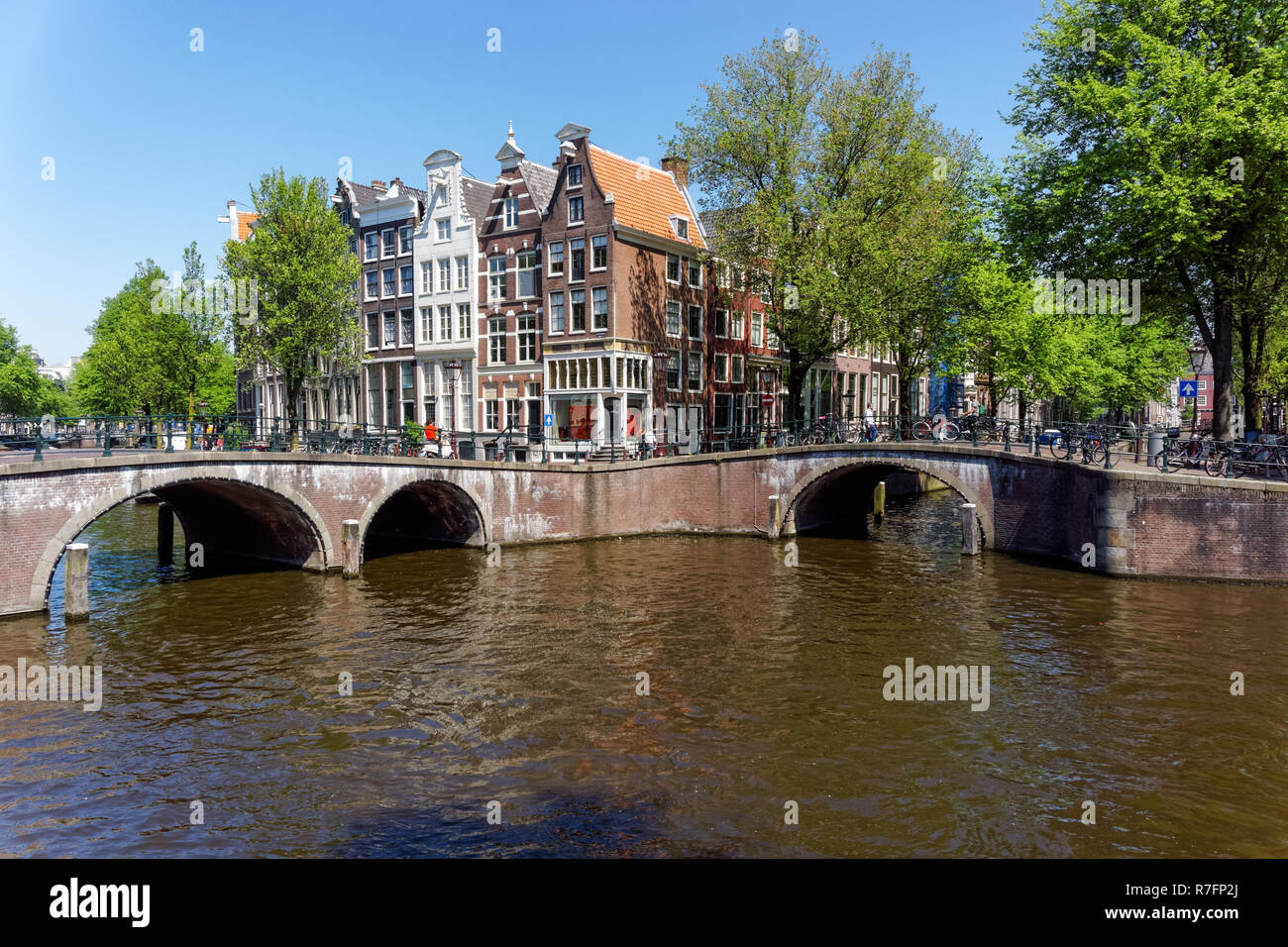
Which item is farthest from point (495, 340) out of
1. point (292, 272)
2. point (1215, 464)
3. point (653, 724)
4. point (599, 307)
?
point (653, 724)

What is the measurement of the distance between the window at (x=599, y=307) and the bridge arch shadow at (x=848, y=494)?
13245 mm

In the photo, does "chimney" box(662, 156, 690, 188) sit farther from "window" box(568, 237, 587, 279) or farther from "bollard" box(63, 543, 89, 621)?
"bollard" box(63, 543, 89, 621)

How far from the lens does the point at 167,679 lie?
16.9 m

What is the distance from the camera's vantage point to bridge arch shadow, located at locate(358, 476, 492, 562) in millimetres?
31453

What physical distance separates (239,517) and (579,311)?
19780 millimetres

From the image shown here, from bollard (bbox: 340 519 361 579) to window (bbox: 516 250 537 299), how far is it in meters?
21.4

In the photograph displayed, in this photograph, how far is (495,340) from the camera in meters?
46.7

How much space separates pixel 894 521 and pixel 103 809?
116 ft

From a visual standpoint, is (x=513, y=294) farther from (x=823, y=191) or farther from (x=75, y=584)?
(x=75, y=584)

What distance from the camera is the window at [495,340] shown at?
4644 centimetres
